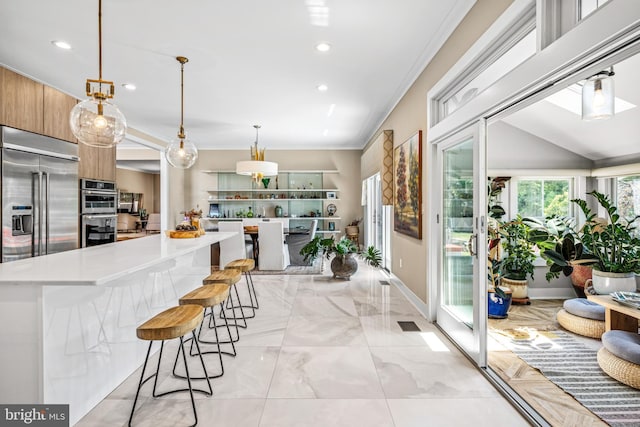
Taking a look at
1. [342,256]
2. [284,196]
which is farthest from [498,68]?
[284,196]

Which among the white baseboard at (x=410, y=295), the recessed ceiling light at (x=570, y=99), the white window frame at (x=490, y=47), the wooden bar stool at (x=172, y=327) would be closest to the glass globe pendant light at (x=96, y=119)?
the wooden bar stool at (x=172, y=327)

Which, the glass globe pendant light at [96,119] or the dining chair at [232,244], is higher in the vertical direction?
the glass globe pendant light at [96,119]

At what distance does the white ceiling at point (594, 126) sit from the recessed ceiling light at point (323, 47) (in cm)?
231

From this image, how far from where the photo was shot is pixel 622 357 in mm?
2287

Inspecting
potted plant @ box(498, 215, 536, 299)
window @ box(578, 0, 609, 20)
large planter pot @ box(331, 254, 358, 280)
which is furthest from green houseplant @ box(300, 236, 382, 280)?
window @ box(578, 0, 609, 20)

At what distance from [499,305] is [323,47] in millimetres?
3201

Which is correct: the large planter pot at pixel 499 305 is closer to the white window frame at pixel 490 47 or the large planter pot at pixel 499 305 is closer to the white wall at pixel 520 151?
the white wall at pixel 520 151

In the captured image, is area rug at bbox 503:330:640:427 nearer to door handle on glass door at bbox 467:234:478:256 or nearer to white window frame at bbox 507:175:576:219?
door handle on glass door at bbox 467:234:478:256

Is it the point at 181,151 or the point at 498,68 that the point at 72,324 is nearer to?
the point at 181,151

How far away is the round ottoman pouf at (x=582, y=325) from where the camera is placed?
3.04 m

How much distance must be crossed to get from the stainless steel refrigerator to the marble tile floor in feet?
6.87

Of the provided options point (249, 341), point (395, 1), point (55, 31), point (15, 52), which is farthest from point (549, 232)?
point (15, 52)

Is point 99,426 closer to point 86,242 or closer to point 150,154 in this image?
point 86,242

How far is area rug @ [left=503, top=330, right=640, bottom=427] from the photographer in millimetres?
2018
